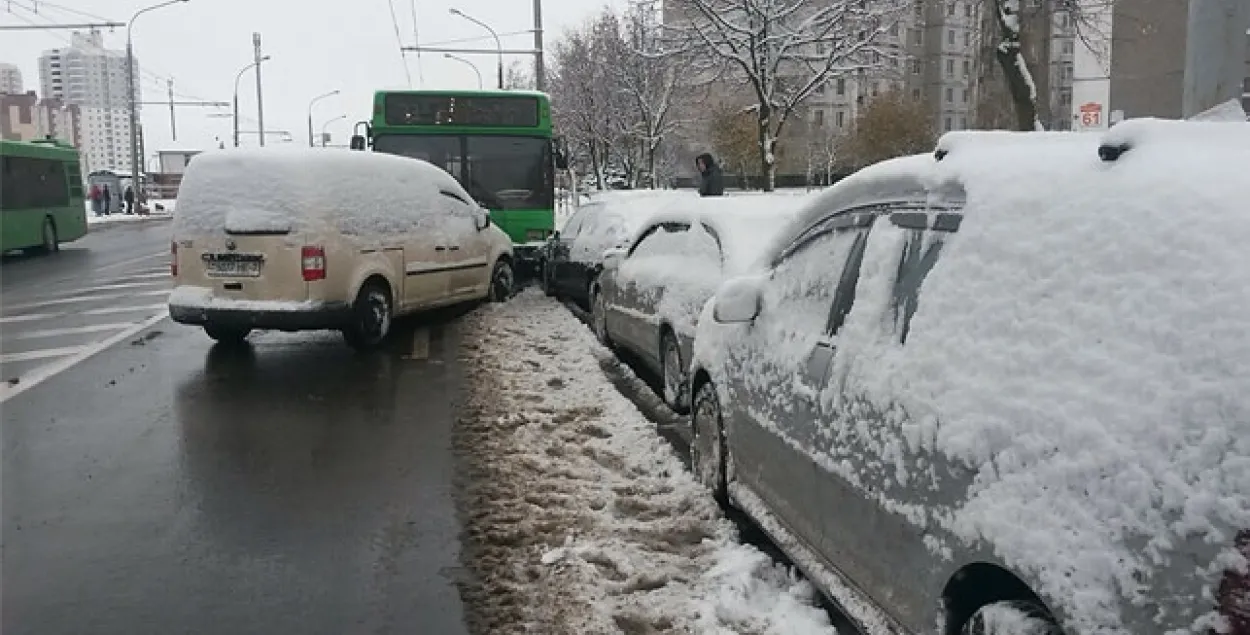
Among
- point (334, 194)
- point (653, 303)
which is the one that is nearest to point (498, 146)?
point (334, 194)

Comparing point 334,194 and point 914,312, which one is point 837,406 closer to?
point 914,312

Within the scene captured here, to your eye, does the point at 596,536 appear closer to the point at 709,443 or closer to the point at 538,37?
the point at 709,443

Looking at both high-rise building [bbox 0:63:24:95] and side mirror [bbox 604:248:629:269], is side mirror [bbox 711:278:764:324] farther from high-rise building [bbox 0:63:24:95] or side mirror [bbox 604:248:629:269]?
high-rise building [bbox 0:63:24:95]

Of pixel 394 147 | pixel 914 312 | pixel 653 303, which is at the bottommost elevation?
pixel 653 303

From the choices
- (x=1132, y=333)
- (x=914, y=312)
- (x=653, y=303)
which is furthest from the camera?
(x=653, y=303)

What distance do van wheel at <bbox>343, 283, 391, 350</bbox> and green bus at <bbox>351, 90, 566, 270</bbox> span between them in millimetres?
5334

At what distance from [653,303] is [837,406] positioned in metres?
4.64

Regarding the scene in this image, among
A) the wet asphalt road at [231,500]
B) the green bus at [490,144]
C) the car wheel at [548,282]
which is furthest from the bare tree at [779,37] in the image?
the wet asphalt road at [231,500]

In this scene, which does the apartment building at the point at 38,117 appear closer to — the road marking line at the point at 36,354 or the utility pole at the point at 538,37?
the utility pole at the point at 538,37

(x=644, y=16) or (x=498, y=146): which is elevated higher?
(x=644, y=16)

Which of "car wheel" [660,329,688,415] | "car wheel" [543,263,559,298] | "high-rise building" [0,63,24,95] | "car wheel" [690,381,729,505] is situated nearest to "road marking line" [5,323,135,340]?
"car wheel" [543,263,559,298]

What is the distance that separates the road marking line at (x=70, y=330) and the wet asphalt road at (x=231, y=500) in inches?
93.3

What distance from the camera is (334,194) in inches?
383

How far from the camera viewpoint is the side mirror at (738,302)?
183 inches
